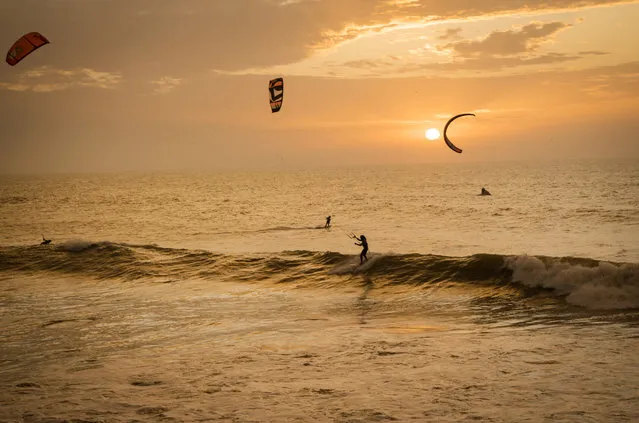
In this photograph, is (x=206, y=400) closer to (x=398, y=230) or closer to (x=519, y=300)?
(x=519, y=300)

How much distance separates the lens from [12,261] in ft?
90.6

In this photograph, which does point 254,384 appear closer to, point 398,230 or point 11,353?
point 11,353

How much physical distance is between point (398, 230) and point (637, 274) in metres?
27.1

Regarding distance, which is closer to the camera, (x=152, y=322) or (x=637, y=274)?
(x=152, y=322)

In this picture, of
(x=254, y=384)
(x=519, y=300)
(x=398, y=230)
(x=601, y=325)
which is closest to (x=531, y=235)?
(x=398, y=230)

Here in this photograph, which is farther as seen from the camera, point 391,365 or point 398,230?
point 398,230

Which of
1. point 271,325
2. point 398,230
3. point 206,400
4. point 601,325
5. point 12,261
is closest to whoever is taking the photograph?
point 206,400

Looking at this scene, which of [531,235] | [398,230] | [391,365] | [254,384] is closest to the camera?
[254,384]

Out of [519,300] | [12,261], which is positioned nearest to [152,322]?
[519,300]

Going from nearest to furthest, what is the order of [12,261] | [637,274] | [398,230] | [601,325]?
1. [601,325]
2. [637,274]
3. [12,261]
4. [398,230]

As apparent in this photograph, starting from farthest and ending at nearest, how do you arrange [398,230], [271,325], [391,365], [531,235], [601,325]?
[398,230] < [531,235] < [271,325] < [601,325] < [391,365]

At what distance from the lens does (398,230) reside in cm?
4262

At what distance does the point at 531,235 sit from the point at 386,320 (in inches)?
1015

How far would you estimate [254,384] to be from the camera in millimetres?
9141
